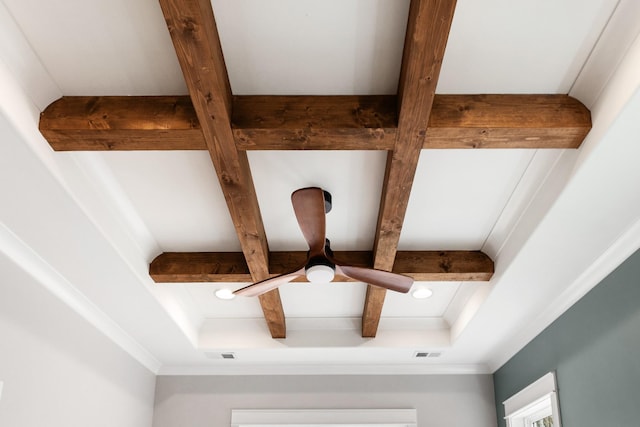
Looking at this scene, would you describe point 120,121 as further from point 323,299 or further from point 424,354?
point 424,354

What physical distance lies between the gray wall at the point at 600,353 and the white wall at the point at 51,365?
259 cm

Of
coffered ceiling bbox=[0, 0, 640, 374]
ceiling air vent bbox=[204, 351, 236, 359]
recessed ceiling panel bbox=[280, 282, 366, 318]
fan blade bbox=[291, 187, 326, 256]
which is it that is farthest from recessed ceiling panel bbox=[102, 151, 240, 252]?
ceiling air vent bbox=[204, 351, 236, 359]

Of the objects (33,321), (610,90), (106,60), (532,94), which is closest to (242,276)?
(33,321)

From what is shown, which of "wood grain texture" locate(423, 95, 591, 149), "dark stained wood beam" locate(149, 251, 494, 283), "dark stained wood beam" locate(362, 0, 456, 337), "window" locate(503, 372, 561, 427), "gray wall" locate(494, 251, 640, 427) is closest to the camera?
"dark stained wood beam" locate(362, 0, 456, 337)

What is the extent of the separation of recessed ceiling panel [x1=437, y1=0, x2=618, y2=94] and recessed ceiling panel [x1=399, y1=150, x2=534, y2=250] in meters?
0.40

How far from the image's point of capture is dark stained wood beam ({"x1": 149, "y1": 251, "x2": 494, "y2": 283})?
3.37 meters

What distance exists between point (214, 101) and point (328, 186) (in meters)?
0.89

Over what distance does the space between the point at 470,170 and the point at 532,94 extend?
50cm

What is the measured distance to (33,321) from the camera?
10.0 feet

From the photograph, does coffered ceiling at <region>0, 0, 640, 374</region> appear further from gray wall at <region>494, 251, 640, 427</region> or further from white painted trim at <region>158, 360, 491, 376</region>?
white painted trim at <region>158, 360, 491, 376</region>

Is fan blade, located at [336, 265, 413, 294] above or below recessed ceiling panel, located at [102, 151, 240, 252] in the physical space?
below

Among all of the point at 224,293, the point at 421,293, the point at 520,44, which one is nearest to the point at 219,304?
the point at 224,293

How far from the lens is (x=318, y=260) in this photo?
2793 millimetres

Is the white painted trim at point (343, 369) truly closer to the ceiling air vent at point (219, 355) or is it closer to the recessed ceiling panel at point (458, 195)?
the ceiling air vent at point (219, 355)
